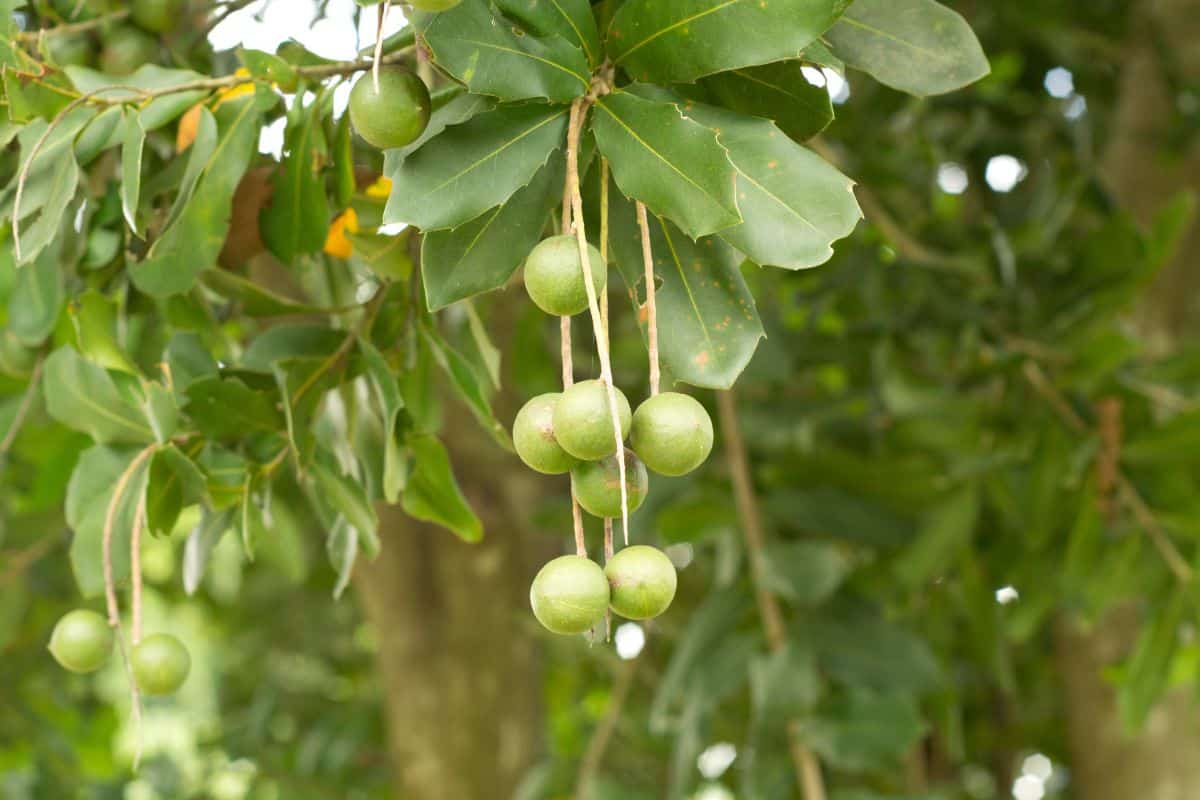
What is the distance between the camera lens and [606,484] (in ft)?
2.54

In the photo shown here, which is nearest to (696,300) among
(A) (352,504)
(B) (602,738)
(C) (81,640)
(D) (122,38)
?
(A) (352,504)

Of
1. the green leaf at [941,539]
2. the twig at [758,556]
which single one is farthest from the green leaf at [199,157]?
the green leaf at [941,539]

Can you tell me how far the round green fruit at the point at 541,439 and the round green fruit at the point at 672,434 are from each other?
5cm

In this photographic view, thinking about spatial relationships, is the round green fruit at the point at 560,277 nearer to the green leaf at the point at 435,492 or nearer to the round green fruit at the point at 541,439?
the round green fruit at the point at 541,439

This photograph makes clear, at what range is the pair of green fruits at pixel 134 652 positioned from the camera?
3.39 feet

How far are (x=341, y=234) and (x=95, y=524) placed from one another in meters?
0.34

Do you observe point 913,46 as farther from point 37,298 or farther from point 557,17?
point 37,298

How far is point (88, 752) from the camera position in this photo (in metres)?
3.17

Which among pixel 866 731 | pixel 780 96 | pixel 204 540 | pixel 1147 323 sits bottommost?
pixel 1147 323

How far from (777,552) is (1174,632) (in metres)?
0.59

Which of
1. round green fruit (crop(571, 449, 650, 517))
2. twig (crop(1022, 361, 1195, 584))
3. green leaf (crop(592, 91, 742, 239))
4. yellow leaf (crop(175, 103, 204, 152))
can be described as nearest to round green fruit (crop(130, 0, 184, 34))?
yellow leaf (crop(175, 103, 204, 152))

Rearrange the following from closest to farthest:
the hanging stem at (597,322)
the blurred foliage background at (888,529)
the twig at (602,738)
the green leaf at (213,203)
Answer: the hanging stem at (597,322) < the green leaf at (213,203) < the blurred foliage background at (888,529) < the twig at (602,738)

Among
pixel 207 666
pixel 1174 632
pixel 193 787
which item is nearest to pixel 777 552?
pixel 1174 632

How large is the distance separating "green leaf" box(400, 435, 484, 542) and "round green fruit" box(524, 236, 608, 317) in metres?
0.36
